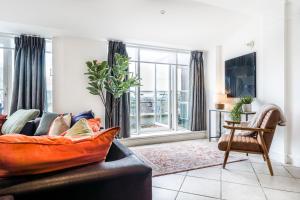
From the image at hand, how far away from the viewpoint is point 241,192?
208cm

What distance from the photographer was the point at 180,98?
4.98 meters

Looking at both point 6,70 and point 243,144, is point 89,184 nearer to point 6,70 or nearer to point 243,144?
point 243,144

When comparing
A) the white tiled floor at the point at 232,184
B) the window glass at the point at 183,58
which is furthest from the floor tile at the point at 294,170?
the window glass at the point at 183,58

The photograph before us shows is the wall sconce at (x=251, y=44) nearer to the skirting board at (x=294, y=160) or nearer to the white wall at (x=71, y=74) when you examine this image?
the skirting board at (x=294, y=160)

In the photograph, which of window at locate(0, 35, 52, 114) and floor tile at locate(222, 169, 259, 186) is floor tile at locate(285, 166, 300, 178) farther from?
window at locate(0, 35, 52, 114)

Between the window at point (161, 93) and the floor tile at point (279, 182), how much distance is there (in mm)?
2623

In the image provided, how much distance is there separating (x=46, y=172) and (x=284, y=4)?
3614 millimetres

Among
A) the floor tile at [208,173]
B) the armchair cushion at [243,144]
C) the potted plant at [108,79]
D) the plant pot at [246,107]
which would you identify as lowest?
the floor tile at [208,173]

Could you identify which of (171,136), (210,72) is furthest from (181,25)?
(171,136)

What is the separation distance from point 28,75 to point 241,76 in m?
3.95

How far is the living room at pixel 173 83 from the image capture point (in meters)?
2.58

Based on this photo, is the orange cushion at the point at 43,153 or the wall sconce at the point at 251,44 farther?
the wall sconce at the point at 251,44

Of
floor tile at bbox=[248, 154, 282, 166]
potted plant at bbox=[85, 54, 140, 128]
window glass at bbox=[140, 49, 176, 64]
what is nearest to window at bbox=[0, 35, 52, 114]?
potted plant at bbox=[85, 54, 140, 128]

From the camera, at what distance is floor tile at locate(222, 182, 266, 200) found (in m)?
1.98
